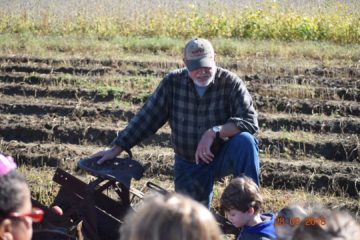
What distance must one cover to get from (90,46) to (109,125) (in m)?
4.33

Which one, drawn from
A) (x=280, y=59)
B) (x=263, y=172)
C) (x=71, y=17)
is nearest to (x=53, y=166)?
(x=263, y=172)

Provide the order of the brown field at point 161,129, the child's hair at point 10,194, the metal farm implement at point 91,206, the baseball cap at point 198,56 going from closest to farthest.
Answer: the child's hair at point 10,194 → the metal farm implement at point 91,206 → the baseball cap at point 198,56 → the brown field at point 161,129

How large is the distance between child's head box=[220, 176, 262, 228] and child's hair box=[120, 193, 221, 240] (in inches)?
68.1

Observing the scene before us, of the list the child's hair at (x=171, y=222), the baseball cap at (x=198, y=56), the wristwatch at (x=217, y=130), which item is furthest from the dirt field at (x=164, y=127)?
the child's hair at (x=171, y=222)

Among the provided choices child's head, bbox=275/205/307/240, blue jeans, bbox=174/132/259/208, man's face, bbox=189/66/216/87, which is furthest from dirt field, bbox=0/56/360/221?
child's head, bbox=275/205/307/240

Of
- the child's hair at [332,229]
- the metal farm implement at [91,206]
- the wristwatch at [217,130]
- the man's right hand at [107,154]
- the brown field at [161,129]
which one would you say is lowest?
the brown field at [161,129]

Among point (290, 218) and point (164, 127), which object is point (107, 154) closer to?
point (290, 218)

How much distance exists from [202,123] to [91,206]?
1175 mm

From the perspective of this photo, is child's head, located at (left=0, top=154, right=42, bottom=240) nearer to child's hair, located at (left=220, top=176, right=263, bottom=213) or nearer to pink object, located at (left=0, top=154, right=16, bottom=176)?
pink object, located at (left=0, top=154, right=16, bottom=176)

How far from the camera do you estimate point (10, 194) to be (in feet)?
8.47

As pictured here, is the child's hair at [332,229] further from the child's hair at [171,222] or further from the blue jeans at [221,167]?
the blue jeans at [221,167]

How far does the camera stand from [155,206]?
2.28 metres

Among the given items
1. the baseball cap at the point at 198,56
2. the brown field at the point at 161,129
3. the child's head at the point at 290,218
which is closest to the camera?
the child's head at the point at 290,218

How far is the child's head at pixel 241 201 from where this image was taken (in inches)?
159
